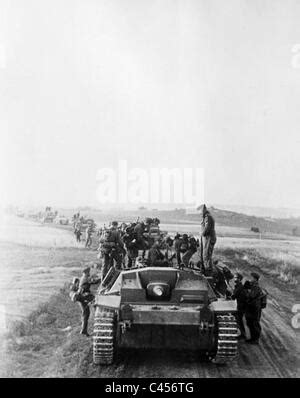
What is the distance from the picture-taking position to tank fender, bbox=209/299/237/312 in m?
8.31

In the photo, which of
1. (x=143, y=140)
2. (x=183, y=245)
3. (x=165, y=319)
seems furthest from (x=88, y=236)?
(x=165, y=319)

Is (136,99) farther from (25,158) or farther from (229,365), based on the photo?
(229,365)

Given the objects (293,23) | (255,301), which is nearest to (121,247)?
(255,301)

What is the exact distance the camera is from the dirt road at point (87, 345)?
8727mm

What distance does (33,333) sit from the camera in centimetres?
990

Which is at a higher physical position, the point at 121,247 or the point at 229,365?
the point at 121,247

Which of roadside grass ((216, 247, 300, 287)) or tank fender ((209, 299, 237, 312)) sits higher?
roadside grass ((216, 247, 300, 287))

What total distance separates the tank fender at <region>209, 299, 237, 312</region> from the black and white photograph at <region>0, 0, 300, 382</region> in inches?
71.2

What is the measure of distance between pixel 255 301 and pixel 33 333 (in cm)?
452

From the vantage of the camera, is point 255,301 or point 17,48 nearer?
point 255,301

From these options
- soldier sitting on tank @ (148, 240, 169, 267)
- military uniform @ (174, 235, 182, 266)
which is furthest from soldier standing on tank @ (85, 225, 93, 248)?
military uniform @ (174, 235, 182, 266)

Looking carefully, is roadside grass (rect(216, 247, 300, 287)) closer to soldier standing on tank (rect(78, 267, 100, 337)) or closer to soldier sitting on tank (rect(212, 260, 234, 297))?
soldier sitting on tank (rect(212, 260, 234, 297))

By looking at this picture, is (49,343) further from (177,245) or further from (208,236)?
(208,236)

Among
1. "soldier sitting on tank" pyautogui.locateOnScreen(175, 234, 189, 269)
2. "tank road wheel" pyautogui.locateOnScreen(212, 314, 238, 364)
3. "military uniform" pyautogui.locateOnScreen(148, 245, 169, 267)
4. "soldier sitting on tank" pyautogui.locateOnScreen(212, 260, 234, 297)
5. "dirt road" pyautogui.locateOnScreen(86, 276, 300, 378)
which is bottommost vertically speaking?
"dirt road" pyautogui.locateOnScreen(86, 276, 300, 378)
